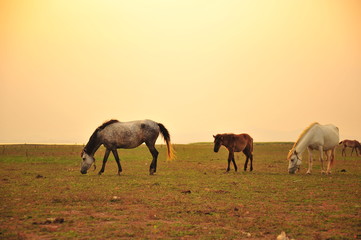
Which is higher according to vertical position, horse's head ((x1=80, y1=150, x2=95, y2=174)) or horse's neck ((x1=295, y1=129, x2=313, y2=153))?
horse's neck ((x1=295, y1=129, x2=313, y2=153))

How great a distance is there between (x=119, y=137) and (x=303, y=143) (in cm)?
1058

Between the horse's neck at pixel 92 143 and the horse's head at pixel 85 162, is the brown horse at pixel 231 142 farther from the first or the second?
the horse's head at pixel 85 162

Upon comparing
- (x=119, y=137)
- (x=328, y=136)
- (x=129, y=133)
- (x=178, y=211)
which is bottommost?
(x=178, y=211)

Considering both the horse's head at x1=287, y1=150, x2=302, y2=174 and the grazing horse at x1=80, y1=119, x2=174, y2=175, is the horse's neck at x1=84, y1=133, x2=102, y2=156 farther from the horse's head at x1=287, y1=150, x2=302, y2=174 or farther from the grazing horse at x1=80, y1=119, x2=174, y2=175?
the horse's head at x1=287, y1=150, x2=302, y2=174

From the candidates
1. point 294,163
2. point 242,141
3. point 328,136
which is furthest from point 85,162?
point 328,136

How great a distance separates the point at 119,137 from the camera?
19.2 meters

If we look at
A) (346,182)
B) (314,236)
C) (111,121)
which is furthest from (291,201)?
(111,121)

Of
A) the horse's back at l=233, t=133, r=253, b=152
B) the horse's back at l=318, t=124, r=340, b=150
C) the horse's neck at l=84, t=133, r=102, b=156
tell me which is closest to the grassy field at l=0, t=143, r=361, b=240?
the horse's neck at l=84, t=133, r=102, b=156

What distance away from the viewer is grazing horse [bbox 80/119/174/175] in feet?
62.8

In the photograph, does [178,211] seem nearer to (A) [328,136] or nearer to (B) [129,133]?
(B) [129,133]

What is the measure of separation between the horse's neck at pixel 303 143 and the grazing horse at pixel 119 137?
23.9ft

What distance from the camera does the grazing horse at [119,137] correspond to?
19.1m

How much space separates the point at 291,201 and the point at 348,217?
2.32 meters

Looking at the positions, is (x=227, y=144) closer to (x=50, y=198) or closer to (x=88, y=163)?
(x=88, y=163)
